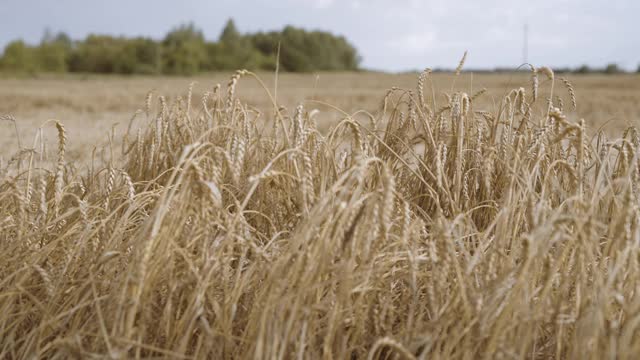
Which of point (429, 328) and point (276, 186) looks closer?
point (429, 328)

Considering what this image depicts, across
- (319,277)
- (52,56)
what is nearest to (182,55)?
(52,56)

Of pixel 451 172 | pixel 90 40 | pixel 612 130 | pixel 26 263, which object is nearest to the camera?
pixel 26 263

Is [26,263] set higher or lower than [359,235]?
lower

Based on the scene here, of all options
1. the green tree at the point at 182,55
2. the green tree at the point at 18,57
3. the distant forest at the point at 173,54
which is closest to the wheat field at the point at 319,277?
the distant forest at the point at 173,54

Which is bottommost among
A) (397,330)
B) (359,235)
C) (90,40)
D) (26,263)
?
(397,330)

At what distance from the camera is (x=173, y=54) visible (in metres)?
44.1

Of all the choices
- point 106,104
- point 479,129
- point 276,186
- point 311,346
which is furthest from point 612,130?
point 106,104

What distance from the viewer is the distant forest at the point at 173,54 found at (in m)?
43.6

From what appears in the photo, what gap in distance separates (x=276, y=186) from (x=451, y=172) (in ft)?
2.11

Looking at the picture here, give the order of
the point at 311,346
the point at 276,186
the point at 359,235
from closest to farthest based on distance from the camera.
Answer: the point at 311,346
the point at 359,235
the point at 276,186

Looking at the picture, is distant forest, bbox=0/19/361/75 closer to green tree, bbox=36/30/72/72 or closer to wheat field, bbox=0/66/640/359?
green tree, bbox=36/30/72/72

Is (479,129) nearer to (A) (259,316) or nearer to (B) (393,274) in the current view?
(B) (393,274)

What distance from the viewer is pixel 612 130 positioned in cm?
864

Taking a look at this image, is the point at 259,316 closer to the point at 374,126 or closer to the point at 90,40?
the point at 374,126
